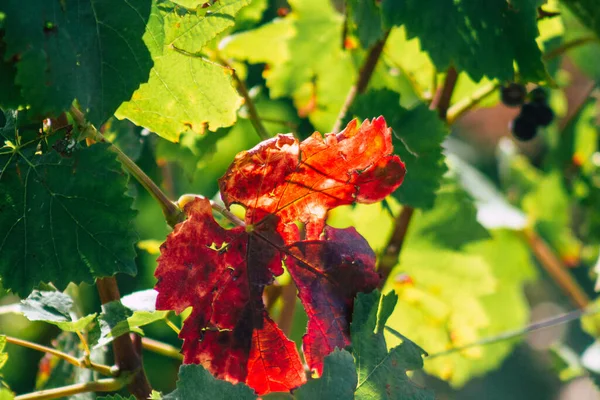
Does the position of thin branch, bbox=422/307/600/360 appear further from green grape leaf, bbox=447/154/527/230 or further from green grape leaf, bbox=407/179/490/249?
green grape leaf, bbox=447/154/527/230

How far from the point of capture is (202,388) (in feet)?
1.64

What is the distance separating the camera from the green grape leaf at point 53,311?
0.57 metres

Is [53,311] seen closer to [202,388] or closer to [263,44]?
[202,388]

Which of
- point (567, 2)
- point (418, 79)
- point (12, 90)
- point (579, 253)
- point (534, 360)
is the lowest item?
point (534, 360)

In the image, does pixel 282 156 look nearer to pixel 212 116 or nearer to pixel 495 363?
pixel 212 116

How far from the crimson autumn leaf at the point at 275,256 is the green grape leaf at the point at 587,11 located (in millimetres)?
431

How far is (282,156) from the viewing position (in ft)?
1.77

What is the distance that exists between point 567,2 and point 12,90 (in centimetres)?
63

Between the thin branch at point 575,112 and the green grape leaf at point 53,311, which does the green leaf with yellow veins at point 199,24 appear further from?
the thin branch at point 575,112

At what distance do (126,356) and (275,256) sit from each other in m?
0.16

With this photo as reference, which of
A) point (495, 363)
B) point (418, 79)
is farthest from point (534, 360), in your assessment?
point (418, 79)

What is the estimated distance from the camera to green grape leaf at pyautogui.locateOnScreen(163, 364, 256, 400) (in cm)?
50

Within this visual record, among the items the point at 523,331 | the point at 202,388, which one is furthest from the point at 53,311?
the point at 523,331

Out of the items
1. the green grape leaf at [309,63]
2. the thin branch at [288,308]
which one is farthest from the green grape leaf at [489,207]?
the thin branch at [288,308]
